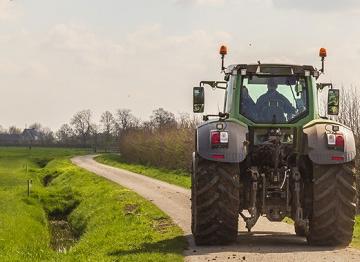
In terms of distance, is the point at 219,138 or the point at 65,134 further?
the point at 65,134

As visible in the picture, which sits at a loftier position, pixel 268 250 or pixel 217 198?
pixel 217 198

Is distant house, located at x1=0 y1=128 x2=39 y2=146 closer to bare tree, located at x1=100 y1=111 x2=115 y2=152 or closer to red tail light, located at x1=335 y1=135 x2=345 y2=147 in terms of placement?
bare tree, located at x1=100 y1=111 x2=115 y2=152

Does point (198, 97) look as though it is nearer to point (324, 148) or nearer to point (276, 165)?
point (276, 165)

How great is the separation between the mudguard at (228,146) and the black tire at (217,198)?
174 millimetres

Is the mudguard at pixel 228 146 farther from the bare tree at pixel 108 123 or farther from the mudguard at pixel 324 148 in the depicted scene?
the bare tree at pixel 108 123

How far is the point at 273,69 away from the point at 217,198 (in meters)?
2.80

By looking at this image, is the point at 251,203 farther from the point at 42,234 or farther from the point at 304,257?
the point at 42,234

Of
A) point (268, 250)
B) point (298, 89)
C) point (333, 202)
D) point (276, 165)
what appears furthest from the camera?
point (298, 89)

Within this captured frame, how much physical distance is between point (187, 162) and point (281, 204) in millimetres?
33637

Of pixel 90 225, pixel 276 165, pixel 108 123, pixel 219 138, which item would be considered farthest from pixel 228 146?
pixel 108 123

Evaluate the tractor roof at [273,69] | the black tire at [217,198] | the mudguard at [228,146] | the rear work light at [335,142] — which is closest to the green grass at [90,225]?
the black tire at [217,198]

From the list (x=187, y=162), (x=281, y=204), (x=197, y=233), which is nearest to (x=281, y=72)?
(x=281, y=204)

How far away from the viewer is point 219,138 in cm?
1086

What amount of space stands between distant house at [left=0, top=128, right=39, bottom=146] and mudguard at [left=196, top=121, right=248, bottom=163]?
149109 millimetres
